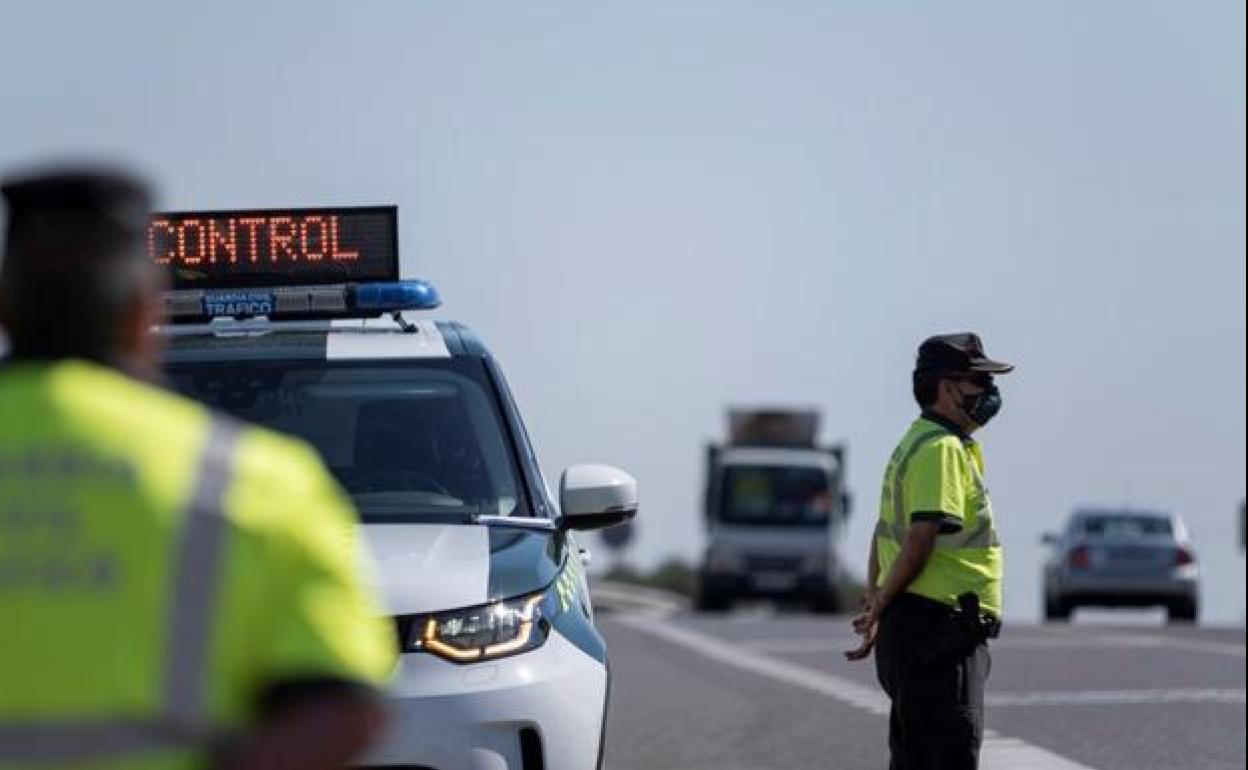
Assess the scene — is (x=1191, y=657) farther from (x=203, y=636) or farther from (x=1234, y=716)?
Answer: (x=203, y=636)

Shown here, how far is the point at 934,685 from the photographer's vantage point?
28.2 ft

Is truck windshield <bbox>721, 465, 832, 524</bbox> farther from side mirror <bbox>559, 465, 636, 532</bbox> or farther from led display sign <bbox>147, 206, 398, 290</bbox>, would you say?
side mirror <bbox>559, 465, 636, 532</bbox>

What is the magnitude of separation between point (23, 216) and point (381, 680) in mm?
632

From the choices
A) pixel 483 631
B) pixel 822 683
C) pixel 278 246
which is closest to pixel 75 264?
pixel 483 631

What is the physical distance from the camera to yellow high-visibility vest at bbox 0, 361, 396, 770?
312cm

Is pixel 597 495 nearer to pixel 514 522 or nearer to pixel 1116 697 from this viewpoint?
pixel 514 522

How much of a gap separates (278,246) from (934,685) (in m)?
3.14

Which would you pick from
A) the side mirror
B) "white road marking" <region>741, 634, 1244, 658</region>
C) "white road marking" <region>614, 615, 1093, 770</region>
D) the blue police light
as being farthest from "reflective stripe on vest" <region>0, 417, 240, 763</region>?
"white road marking" <region>741, 634, 1244, 658</region>

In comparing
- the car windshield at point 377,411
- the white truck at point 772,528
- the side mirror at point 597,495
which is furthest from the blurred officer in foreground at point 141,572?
the white truck at point 772,528

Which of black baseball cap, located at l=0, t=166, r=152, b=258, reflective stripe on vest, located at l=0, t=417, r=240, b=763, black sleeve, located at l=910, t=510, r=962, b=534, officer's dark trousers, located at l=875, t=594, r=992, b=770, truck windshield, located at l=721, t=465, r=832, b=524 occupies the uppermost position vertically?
black baseball cap, located at l=0, t=166, r=152, b=258

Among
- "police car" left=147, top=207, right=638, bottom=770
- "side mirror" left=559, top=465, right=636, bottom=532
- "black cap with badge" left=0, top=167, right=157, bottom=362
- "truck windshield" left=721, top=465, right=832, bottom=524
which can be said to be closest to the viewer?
"black cap with badge" left=0, top=167, right=157, bottom=362

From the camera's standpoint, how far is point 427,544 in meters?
8.43

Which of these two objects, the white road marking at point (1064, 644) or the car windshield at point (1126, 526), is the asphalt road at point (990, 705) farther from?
the car windshield at point (1126, 526)

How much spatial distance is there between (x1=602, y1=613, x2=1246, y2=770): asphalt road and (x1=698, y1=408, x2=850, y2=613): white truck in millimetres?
20053
